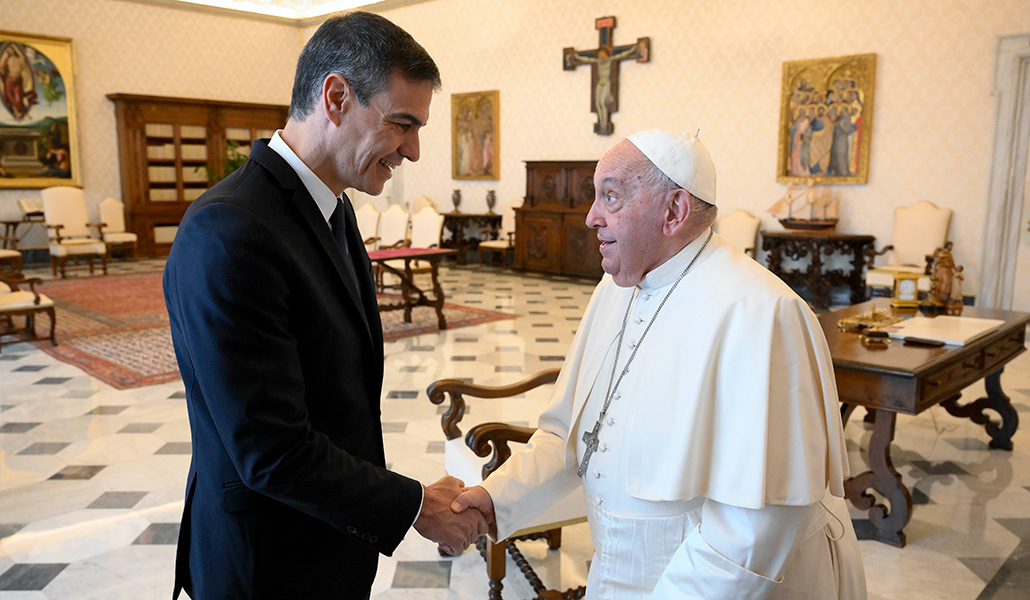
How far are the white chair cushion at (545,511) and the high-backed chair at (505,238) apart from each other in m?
9.56

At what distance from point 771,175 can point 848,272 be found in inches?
63.3

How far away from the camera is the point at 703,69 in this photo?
1047 centimetres

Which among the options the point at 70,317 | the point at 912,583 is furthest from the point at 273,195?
the point at 70,317

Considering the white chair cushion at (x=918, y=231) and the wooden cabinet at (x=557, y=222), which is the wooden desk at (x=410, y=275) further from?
the white chair cushion at (x=918, y=231)

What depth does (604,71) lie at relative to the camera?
38.1 ft

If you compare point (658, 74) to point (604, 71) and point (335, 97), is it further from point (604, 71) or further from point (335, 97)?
point (335, 97)

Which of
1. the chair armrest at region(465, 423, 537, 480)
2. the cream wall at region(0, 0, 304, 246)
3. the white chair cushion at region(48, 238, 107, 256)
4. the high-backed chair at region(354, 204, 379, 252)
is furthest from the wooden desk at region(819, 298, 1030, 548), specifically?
the cream wall at region(0, 0, 304, 246)

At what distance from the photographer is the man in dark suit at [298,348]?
126 centimetres

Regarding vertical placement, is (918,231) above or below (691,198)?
below

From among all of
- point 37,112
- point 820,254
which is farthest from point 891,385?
point 37,112

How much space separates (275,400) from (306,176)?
47 cm

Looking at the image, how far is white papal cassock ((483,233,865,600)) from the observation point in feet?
4.88

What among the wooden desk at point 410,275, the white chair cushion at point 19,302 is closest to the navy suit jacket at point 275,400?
the wooden desk at point 410,275

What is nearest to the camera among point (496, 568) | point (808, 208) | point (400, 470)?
point (496, 568)
